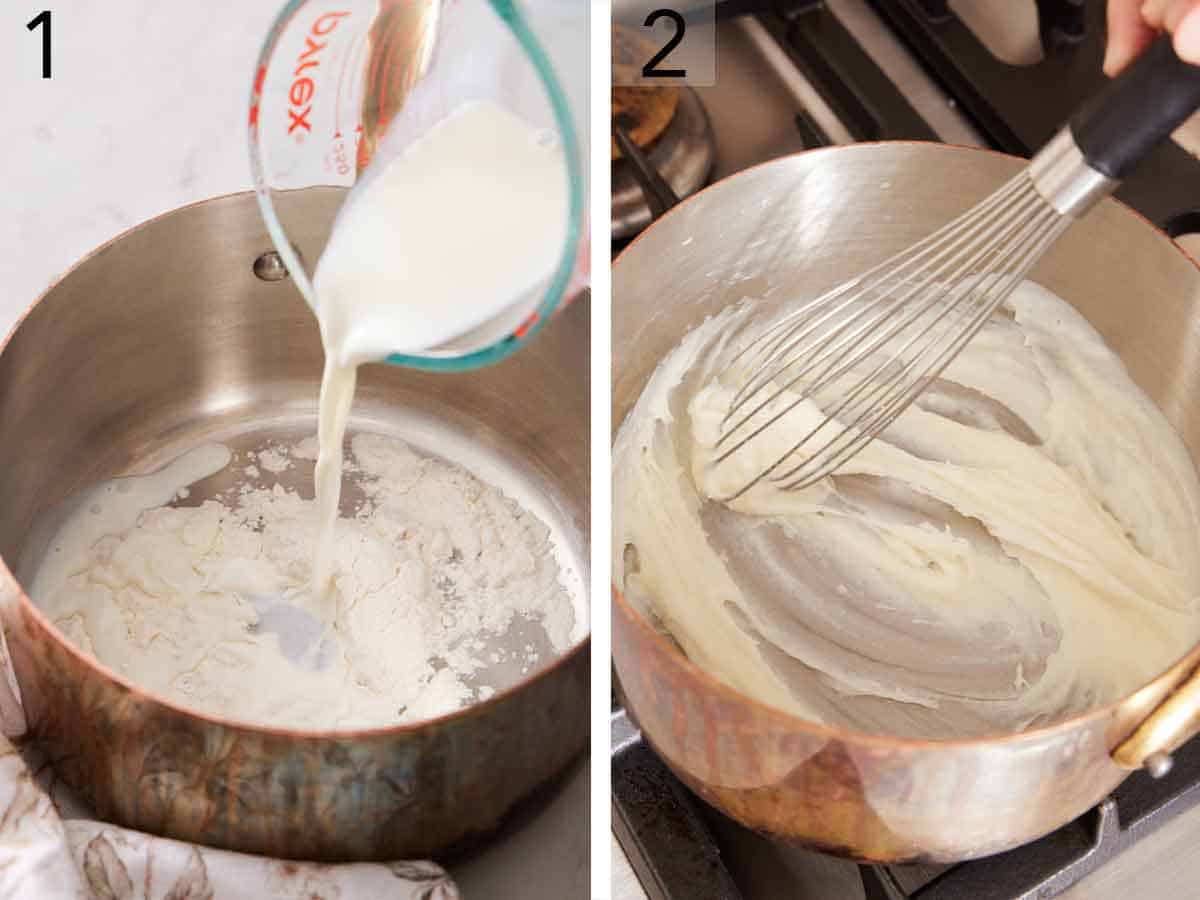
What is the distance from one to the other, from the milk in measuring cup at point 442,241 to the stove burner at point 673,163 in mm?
146

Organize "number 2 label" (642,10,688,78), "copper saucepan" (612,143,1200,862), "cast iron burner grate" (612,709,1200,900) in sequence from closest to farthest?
1. "copper saucepan" (612,143,1200,862)
2. "cast iron burner grate" (612,709,1200,900)
3. "number 2 label" (642,10,688,78)

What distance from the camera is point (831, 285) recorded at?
2.12ft

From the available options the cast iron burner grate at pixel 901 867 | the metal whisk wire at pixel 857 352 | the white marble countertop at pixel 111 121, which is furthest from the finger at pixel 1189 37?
the white marble countertop at pixel 111 121

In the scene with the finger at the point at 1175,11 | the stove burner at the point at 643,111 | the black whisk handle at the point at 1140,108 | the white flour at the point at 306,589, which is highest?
the finger at the point at 1175,11

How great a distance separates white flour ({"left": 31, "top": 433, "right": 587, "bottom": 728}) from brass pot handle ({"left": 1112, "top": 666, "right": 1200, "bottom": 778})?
0.31 meters

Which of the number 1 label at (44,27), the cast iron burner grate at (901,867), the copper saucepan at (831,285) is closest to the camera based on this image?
the copper saucepan at (831,285)

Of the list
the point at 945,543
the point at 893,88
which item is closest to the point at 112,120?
the point at 893,88

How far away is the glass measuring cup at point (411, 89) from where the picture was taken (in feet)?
1.60

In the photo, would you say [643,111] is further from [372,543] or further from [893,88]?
[372,543]

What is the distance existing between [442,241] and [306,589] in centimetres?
21

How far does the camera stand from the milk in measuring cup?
21.0 inches

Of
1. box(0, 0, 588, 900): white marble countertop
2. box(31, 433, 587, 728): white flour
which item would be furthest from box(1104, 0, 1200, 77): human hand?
box(0, 0, 588, 900): white marble countertop

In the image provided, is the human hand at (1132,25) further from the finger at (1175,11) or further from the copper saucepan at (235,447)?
the copper saucepan at (235,447)

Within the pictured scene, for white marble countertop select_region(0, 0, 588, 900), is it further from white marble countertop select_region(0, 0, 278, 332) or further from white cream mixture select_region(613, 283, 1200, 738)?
white cream mixture select_region(613, 283, 1200, 738)
